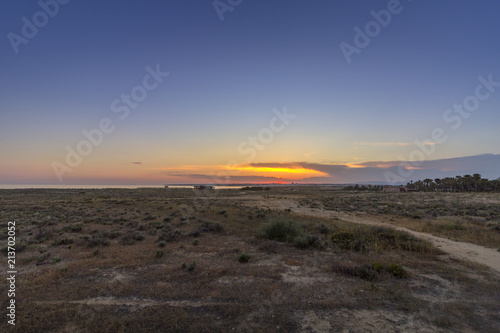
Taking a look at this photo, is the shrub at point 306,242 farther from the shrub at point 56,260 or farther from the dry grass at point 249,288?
the shrub at point 56,260

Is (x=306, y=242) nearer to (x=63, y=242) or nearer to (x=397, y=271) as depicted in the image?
(x=397, y=271)

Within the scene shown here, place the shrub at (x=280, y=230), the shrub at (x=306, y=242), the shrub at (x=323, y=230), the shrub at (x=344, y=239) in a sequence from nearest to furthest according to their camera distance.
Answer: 1. the shrub at (x=344, y=239)
2. the shrub at (x=306, y=242)
3. the shrub at (x=280, y=230)
4. the shrub at (x=323, y=230)

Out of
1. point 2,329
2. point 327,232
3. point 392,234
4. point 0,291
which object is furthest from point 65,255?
point 392,234

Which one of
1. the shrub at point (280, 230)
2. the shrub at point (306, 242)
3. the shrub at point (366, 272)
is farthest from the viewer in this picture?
the shrub at point (280, 230)

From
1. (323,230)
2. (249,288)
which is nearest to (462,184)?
(323,230)

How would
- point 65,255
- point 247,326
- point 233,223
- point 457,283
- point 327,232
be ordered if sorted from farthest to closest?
point 233,223, point 327,232, point 65,255, point 457,283, point 247,326

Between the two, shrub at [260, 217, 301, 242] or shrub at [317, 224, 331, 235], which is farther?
shrub at [317, 224, 331, 235]

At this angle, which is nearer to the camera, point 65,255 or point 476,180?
point 65,255

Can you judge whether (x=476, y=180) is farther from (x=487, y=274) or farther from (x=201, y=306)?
(x=201, y=306)

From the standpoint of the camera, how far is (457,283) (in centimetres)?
764

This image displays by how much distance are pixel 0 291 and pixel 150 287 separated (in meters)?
4.36

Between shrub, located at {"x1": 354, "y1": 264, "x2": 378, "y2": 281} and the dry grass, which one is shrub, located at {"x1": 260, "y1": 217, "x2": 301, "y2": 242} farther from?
shrub, located at {"x1": 354, "y1": 264, "x2": 378, "y2": 281}

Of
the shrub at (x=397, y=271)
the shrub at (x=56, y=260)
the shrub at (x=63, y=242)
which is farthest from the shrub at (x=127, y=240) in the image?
the shrub at (x=397, y=271)

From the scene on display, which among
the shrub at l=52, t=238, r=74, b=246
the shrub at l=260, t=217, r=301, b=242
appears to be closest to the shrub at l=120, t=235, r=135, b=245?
the shrub at l=52, t=238, r=74, b=246
